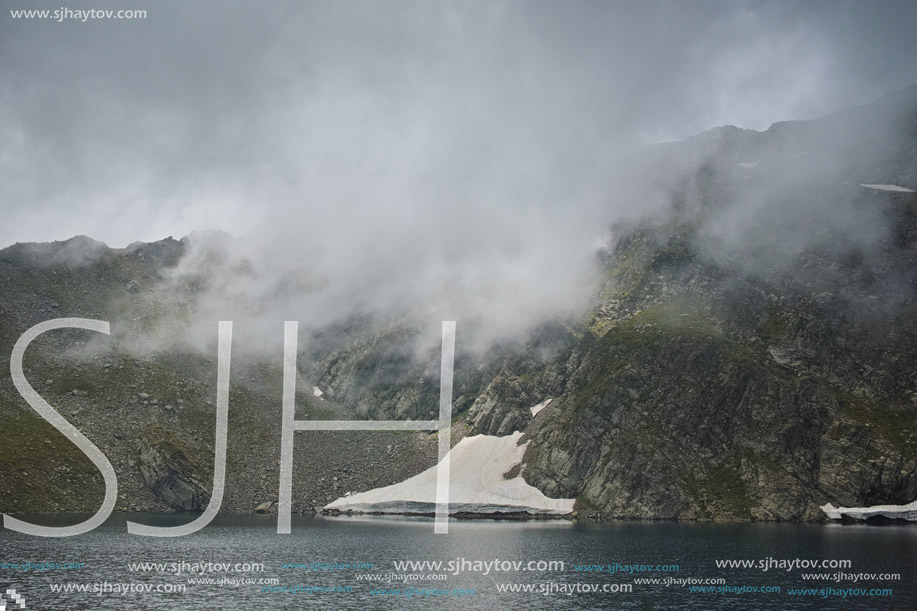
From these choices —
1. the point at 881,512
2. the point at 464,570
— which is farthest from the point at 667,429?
the point at 464,570

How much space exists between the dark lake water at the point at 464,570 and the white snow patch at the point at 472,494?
52.9 meters

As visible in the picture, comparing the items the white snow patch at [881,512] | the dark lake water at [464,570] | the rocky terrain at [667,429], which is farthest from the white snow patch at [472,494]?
the white snow patch at [881,512]

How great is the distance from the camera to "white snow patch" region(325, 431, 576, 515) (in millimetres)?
166500

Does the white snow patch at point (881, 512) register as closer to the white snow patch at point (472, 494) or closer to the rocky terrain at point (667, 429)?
the rocky terrain at point (667, 429)

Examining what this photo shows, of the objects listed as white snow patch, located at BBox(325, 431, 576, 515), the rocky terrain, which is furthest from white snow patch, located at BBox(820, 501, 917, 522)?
white snow patch, located at BBox(325, 431, 576, 515)

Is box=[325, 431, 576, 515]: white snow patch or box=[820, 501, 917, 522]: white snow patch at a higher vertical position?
box=[820, 501, 917, 522]: white snow patch

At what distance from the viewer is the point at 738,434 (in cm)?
16800

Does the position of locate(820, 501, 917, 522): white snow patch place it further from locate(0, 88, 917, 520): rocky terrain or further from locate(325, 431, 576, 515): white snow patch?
locate(325, 431, 576, 515): white snow patch

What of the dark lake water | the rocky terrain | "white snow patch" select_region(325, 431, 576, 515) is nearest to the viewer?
the dark lake water

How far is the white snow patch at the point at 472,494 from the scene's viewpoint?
166500 millimetres

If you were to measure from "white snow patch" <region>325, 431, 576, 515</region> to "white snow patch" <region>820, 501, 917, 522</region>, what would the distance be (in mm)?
63486

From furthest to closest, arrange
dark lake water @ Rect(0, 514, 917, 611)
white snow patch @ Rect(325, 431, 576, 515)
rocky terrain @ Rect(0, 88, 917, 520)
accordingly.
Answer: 1. white snow patch @ Rect(325, 431, 576, 515)
2. rocky terrain @ Rect(0, 88, 917, 520)
3. dark lake water @ Rect(0, 514, 917, 611)

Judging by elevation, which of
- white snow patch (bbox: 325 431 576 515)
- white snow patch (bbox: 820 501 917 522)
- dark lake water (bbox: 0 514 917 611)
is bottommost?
white snow patch (bbox: 325 431 576 515)

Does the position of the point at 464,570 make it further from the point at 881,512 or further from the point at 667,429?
the point at 881,512
